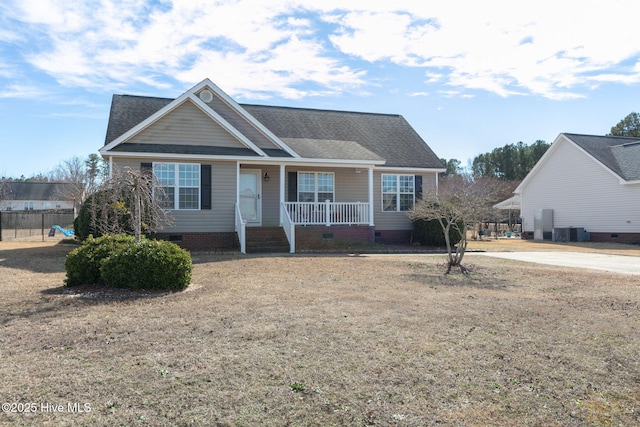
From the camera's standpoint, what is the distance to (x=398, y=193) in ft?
67.5

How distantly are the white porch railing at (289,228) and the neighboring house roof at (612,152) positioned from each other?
17900 millimetres

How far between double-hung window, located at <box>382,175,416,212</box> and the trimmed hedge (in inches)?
515

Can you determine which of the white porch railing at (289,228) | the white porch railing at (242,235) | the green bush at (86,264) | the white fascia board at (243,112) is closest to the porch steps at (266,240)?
the white porch railing at (289,228)

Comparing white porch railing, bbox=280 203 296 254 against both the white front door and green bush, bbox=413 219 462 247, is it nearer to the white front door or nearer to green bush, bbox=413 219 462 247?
the white front door

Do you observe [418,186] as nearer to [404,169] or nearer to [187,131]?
[404,169]

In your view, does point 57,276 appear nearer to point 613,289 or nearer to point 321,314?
point 321,314

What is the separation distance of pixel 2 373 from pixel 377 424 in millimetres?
3304

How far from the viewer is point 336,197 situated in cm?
1966

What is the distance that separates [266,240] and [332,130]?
835 centimetres

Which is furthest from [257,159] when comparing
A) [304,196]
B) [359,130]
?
[359,130]

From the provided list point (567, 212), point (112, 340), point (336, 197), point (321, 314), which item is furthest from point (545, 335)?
point (567, 212)

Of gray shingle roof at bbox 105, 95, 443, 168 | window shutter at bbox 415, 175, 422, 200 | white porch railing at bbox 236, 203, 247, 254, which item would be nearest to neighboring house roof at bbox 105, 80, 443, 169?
gray shingle roof at bbox 105, 95, 443, 168

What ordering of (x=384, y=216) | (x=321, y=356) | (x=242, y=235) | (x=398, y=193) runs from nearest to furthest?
(x=321, y=356)
(x=242, y=235)
(x=384, y=216)
(x=398, y=193)

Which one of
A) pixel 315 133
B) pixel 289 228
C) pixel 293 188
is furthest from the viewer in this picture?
pixel 315 133
